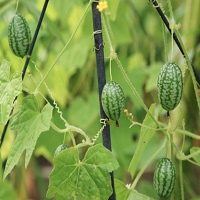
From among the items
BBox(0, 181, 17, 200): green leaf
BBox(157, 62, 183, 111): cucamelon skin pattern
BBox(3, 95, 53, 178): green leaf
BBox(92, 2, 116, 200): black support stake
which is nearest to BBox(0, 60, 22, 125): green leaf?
BBox(3, 95, 53, 178): green leaf

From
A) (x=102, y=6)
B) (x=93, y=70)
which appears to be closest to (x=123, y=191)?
(x=102, y=6)

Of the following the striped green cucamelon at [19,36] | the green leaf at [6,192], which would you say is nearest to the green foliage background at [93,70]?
the green leaf at [6,192]

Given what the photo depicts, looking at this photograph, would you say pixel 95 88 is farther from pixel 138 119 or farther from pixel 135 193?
pixel 135 193

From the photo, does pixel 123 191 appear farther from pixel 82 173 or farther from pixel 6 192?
pixel 6 192

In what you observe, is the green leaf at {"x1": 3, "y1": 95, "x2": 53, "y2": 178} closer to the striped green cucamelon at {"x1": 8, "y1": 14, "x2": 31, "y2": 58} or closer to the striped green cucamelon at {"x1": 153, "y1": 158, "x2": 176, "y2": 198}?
the striped green cucamelon at {"x1": 8, "y1": 14, "x2": 31, "y2": 58}

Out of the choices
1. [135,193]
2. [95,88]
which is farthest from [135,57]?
[135,193]

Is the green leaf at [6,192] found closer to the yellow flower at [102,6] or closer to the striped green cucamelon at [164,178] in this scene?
the striped green cucamelon at [164,178]
